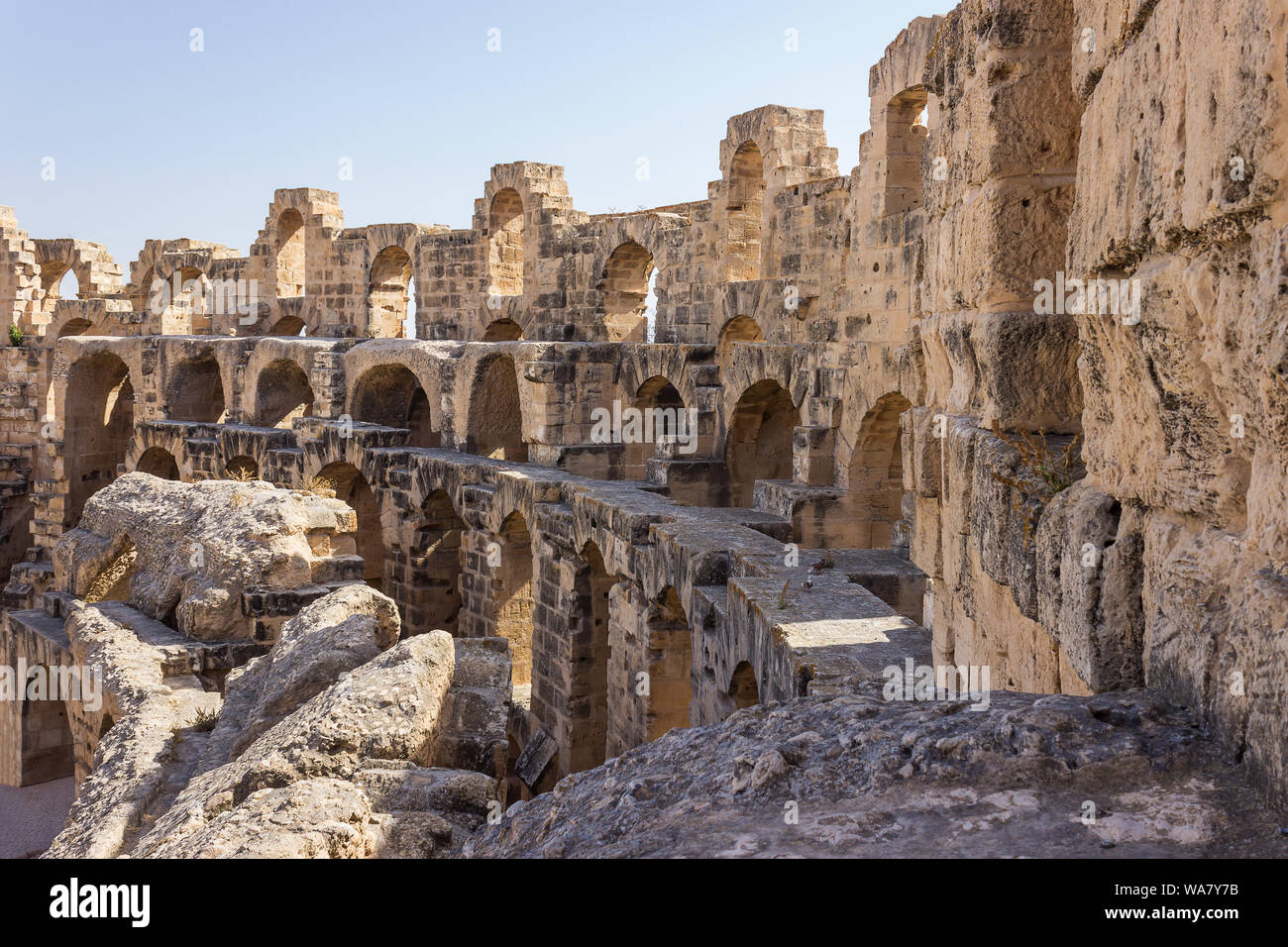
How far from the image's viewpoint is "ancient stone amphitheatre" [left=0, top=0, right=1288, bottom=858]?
210cm

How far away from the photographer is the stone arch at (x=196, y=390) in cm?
1983

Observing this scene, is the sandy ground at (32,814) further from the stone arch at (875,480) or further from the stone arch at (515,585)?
the stone arch at (875,480)

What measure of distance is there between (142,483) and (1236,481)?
10861 millimetres

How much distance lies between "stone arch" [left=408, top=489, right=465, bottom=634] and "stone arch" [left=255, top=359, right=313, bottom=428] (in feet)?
18.2

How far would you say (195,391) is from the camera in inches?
800

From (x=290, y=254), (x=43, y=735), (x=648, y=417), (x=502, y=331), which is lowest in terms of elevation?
(x=43, y=735)

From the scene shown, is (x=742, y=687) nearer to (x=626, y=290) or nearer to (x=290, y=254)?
(x=626, y=290)

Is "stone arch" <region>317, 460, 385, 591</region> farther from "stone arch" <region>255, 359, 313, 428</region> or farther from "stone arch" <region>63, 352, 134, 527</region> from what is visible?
"stone arch" <region>63, 352, 134, 527</region>

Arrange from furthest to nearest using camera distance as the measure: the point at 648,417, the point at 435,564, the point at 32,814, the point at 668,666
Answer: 1. the point at 648,417
2. the point at 435,564
3. the point at 32,814
4. the point at 668,666

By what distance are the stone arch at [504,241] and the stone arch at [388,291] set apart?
7.53ft

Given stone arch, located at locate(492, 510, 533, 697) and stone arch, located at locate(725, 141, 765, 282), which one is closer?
stone arch, located at locate(492, 510, 533, 697)

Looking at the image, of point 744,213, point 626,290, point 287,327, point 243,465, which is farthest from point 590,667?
point 287,327

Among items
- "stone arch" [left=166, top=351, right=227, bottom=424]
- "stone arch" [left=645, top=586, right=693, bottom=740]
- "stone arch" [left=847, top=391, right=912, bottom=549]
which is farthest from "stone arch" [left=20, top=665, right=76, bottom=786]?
"stone arch" [left=166, top=351, right=227, bottom=424]

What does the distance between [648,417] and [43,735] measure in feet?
23.9
